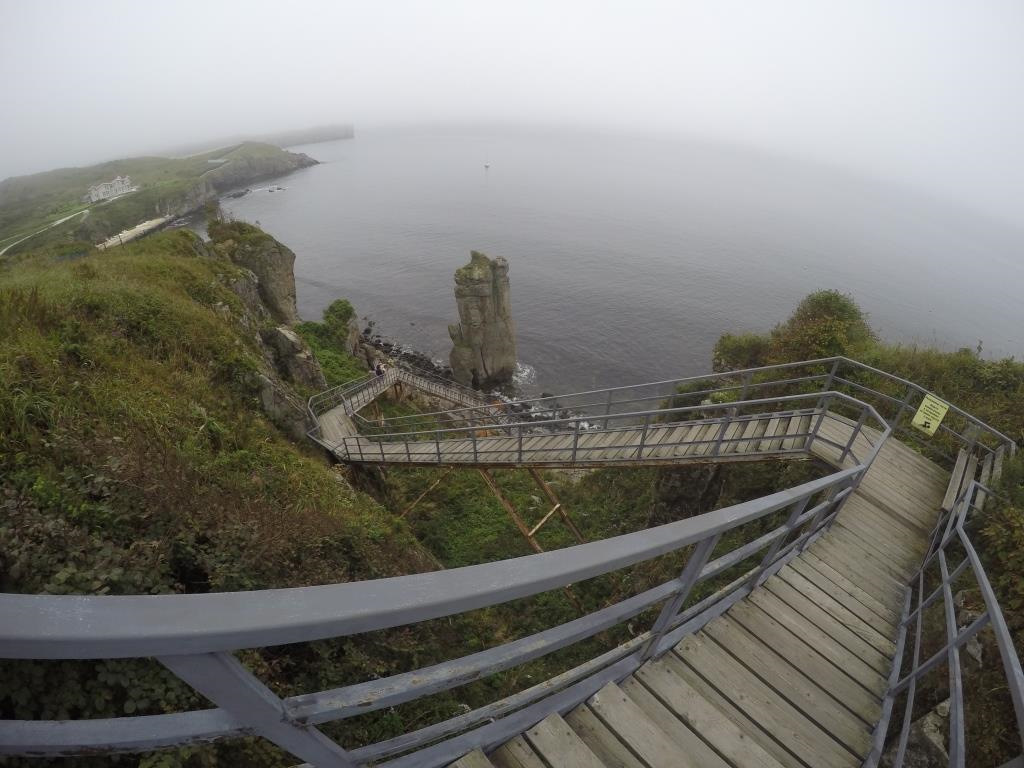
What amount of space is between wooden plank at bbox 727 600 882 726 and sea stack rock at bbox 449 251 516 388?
2737 centimetres

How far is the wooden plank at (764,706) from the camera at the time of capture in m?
3.14

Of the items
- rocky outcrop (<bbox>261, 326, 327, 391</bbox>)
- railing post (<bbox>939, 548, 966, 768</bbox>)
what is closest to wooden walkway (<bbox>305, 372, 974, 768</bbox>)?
railing post (<bbox>939, 548, 966, 768</bbox>)

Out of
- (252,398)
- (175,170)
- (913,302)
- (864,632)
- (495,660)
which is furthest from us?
(175,170)

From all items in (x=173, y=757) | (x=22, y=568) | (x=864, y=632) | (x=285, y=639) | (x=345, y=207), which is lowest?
(x=345, y=207)

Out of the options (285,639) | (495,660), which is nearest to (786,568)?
(495,660)

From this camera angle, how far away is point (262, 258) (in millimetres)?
24625

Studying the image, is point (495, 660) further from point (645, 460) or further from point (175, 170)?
point (175, 170)

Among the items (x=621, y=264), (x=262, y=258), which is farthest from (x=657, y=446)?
(x=621, y=264)

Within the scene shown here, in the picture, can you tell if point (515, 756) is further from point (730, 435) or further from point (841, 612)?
point (730, 435)

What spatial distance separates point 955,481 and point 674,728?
24.1ft

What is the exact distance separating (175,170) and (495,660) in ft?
563

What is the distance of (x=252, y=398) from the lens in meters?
11.4

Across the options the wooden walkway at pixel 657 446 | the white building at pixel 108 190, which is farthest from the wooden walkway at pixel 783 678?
the white building at pixel 108 190

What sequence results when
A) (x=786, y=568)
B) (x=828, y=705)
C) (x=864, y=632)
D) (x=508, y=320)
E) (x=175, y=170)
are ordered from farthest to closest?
1. (x=175, y=170)
2. (x=508, y=320)
3. (x=786, y=568)
4. (x=864, y=632)
5. (x=828, y=705)
